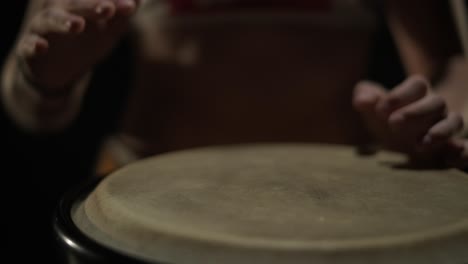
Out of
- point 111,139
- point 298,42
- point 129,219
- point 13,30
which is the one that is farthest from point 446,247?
point 13,30

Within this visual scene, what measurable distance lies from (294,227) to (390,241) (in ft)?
0.22

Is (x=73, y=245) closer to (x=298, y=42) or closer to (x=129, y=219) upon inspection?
(x=129, y=219)

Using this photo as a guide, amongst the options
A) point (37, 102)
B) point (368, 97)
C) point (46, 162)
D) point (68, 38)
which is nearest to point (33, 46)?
point (68, 38)

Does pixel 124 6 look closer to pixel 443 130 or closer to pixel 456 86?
pixel 443 130

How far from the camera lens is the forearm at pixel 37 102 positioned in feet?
2.60

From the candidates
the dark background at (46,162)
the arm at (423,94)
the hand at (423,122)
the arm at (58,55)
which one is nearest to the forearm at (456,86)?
the arm at (423,94)

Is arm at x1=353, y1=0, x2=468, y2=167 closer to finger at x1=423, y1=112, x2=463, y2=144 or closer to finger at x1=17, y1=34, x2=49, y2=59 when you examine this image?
finger at x1=423, y1=112, x2=463, y2=144

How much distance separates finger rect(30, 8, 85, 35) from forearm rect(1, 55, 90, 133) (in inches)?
6.3

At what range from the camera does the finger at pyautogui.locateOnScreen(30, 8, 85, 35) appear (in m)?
0.57

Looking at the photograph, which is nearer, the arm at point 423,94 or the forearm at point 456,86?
the arm at point 423,94

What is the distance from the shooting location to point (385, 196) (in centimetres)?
49

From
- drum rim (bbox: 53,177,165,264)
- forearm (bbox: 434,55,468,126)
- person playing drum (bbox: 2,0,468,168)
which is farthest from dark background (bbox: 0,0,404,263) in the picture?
drum rim (bbox: 53,177,165,264)

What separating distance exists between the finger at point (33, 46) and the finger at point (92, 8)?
0.04m

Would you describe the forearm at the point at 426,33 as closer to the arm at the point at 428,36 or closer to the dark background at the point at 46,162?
the arm at the point at 428,36
